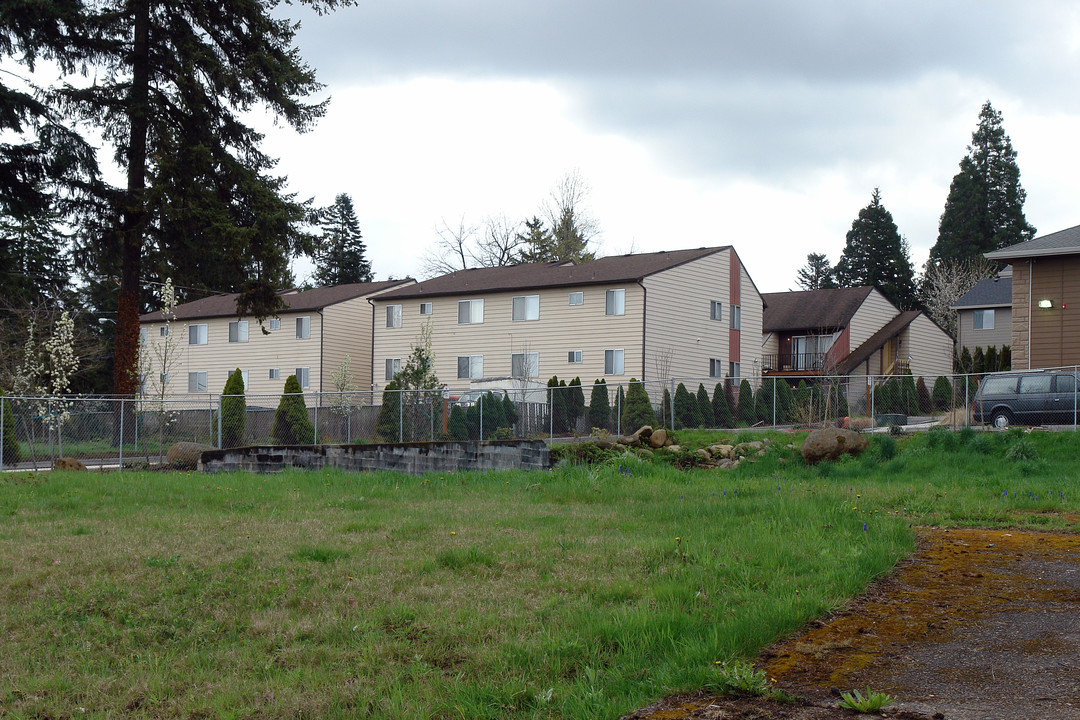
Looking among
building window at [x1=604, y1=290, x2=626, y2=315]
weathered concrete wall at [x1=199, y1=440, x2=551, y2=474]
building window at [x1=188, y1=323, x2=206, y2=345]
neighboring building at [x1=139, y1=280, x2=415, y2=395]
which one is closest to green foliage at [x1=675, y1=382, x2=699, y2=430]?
weathered concrete wall at [x1=199, y1=440, x2=551, y2=474]

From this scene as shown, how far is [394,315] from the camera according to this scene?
141 ft

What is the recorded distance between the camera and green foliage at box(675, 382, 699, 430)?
25234 mm

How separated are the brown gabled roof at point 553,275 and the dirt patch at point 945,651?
29.7 m

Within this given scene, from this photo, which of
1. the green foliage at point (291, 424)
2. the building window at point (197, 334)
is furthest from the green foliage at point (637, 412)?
the building window at point (197, 334)

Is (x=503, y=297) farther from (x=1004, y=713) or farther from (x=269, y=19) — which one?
(x=1004, y=713)

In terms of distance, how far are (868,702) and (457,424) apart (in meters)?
22.0

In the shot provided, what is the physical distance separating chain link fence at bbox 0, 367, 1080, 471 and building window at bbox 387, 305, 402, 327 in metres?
14.0

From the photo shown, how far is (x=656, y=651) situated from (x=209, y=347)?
45647 millimetres

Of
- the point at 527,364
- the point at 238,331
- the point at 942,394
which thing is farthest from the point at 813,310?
the point at 238,331

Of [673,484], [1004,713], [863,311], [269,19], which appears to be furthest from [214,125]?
[863,311]

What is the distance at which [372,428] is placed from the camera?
25203mm

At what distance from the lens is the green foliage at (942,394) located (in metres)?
22.6

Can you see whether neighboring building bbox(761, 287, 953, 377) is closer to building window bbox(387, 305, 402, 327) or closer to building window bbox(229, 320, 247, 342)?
building window bbox(387, 305, 402, 327)

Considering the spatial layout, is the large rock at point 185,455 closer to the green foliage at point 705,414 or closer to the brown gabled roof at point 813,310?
the green foliage at point 705,414
